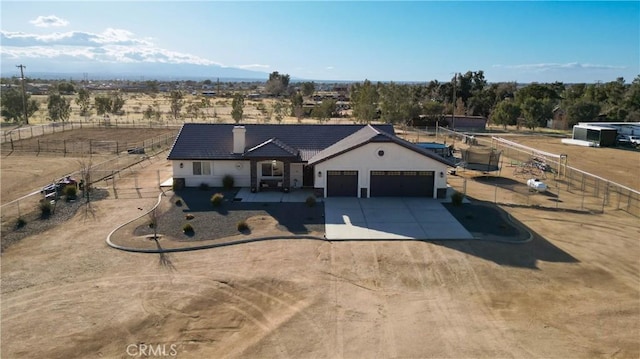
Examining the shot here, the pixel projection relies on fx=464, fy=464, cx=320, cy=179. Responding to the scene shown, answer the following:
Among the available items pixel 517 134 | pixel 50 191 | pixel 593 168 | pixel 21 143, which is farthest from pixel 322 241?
pixel 517 134

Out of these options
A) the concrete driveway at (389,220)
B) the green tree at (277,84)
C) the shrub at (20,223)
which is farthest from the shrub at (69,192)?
the green tree at (277,84)

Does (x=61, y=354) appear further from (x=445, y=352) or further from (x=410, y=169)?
(x=410, y=169)

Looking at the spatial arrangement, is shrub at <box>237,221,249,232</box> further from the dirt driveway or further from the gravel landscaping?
Answer: the dirt driveway

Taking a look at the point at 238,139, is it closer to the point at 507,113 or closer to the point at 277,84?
the point at 507,113

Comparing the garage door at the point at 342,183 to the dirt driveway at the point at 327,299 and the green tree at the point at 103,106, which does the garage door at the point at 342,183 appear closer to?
the dirt driveway at the point at 327,299

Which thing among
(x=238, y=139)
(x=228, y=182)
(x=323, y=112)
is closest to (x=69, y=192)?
(x=228, y=182)

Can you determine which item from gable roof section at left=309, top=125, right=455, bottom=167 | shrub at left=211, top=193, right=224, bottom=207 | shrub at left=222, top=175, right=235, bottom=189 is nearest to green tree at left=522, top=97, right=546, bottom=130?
gable roof section at left=309, top=125, right=455, bottom=167
